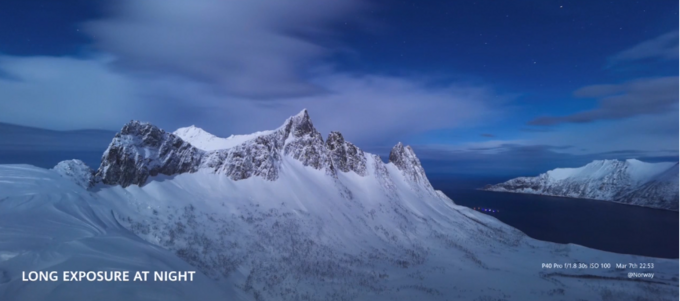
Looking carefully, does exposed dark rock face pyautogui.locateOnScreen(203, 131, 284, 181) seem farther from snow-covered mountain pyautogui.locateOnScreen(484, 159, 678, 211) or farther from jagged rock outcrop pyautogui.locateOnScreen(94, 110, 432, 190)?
snow-covered mountain pyautogui.locateOnScreen(484, 159, 678, 211)

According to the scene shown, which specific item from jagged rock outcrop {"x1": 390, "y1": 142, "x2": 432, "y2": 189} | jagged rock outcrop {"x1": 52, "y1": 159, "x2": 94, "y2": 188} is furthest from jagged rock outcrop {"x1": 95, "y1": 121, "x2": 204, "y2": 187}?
jagged rock outcrop {"x1": 390, "y1": 142, "x2": 432, "y2": 189}

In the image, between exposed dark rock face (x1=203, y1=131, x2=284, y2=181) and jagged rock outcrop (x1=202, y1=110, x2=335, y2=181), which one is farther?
jagged rock outcrop (x1=202, y1=110, x2=335, y2=181)

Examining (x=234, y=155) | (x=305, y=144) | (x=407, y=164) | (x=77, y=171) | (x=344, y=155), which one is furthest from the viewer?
(x=407, y=164)

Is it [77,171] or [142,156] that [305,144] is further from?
[77,171]

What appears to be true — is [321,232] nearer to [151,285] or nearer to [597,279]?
[151,285]

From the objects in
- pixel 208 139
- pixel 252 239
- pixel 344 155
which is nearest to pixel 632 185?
pixel 344 155

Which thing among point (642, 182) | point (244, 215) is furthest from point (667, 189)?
point (244, 215)
